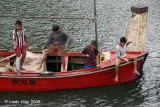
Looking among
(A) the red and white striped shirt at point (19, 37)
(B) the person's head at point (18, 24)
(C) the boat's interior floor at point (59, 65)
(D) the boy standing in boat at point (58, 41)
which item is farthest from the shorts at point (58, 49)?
(B) the person's head at point (18, 24)

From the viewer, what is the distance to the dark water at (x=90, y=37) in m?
12.7

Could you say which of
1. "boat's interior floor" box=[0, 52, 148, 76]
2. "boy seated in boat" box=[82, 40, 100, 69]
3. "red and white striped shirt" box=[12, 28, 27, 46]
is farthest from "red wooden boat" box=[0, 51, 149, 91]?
"red and white striped shirt" box=[12, 28, 27, 46]

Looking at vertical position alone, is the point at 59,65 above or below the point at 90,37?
below

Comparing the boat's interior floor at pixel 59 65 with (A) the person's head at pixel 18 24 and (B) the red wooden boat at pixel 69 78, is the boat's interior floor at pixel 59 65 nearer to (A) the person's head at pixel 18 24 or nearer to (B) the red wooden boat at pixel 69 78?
(B) the red wooden boat at pixel 69 78

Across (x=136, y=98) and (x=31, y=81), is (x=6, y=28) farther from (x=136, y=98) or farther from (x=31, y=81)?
(x=136, y=98)

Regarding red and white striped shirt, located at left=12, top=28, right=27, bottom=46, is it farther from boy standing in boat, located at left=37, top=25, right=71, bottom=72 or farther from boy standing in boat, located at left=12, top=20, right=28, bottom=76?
boy standing in boat, located at left=37, top=25, right=71, bottom=72

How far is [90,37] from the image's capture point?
18.9 m

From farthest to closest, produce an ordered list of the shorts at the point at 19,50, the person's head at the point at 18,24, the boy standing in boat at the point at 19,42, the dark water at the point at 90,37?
the dark water at the point at 90,37 < the shorts at the point at 19,50 < the boy standing in boat at the point at 19,42 < the person's head at the point at 18,24

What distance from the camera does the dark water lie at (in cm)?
1270

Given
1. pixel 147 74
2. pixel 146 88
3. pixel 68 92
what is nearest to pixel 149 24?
pixel 147 74

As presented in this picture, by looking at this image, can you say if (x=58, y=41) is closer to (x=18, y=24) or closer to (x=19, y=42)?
(x=19, y=42)

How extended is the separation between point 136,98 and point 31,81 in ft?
13.5

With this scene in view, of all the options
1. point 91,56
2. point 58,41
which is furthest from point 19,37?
point 91,56

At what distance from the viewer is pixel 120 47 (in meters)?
12.6
